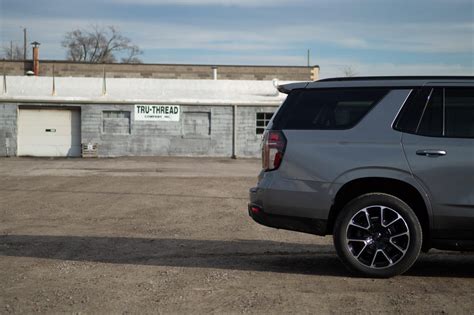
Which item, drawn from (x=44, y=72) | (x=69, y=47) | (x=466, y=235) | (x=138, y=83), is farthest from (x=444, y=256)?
(x=69, y=47)

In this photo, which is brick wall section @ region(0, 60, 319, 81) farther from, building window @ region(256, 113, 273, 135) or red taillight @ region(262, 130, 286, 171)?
red taillight @ region(262, 130, 286, 171)

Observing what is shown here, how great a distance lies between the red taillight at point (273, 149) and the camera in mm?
6562

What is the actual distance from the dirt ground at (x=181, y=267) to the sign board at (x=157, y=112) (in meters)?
16.6

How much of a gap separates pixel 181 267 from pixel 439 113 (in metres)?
3.14

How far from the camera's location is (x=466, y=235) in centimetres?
620

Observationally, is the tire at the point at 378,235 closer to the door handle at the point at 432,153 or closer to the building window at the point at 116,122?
the door handle at the point at 432,153

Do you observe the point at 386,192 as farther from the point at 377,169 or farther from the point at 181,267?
the point at 181,267

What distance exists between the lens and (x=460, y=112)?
20.9 feet

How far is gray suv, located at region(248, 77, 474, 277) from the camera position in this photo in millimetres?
6195

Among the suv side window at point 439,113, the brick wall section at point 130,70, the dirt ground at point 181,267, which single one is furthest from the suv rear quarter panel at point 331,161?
the brick wall section at point 130,70

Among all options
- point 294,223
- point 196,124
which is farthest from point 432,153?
point 196,124

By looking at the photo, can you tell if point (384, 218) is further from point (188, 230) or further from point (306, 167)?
point (188, 230)

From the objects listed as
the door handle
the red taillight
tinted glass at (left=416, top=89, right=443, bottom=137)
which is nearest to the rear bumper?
the red taillight

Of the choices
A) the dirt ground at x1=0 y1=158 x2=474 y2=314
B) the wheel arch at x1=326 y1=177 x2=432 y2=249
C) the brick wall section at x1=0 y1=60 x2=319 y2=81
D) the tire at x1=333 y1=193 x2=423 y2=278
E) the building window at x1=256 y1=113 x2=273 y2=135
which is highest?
the brick wall section at x1=0 y1=60 x2=319 y2=81
